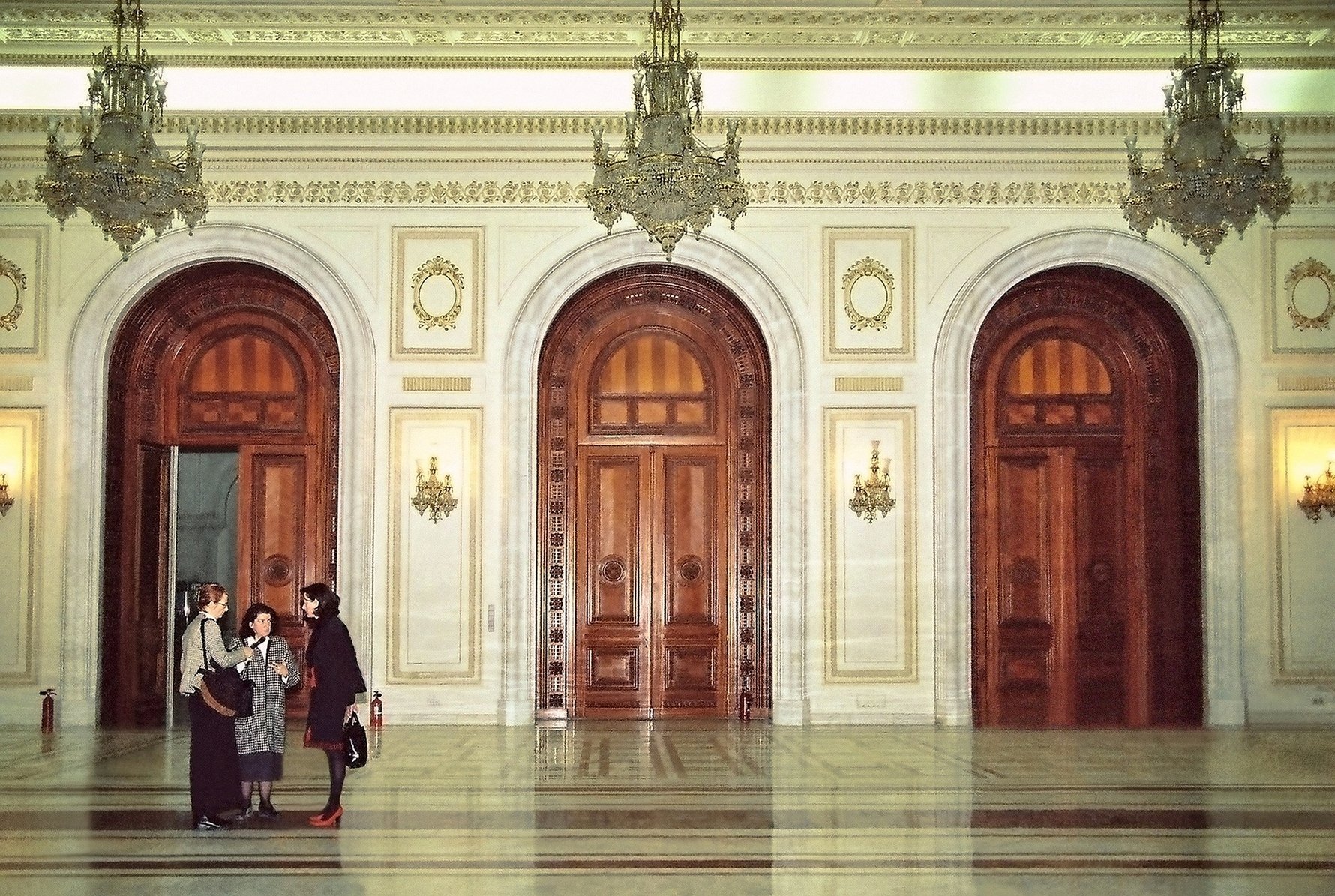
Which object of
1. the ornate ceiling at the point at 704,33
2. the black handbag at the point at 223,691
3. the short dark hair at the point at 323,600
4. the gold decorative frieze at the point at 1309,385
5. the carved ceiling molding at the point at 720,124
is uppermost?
the ornate ceiling at the point at 704,33

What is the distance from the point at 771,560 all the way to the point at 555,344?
2839mm

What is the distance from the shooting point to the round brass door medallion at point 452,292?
39.7 feet

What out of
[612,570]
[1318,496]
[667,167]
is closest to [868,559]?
[612,570]

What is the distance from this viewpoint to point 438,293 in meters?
12.1

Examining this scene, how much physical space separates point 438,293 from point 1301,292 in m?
7.86

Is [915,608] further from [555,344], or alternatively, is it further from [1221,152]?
[1221,152]

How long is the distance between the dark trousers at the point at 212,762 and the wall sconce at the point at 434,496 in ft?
15.5

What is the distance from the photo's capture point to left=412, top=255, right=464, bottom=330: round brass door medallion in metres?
12.1

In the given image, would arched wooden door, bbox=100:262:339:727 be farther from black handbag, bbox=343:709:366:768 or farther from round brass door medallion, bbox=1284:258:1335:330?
round brass door medallion, bbox=1284:258:1335:330

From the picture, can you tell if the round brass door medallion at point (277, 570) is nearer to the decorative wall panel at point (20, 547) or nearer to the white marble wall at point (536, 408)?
the white marble wall at point (536, 408)

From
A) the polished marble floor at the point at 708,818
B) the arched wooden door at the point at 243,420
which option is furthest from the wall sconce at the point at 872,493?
the arched wooden door at the point at 243,420

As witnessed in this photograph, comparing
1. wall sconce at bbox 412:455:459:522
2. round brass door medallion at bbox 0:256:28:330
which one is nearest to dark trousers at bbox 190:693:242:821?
wall sconce at bbox 412:455:459:522

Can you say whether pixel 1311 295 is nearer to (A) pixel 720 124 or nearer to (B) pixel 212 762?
(A) pixel 720 124

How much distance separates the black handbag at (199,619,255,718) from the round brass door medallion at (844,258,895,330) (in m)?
6.81
